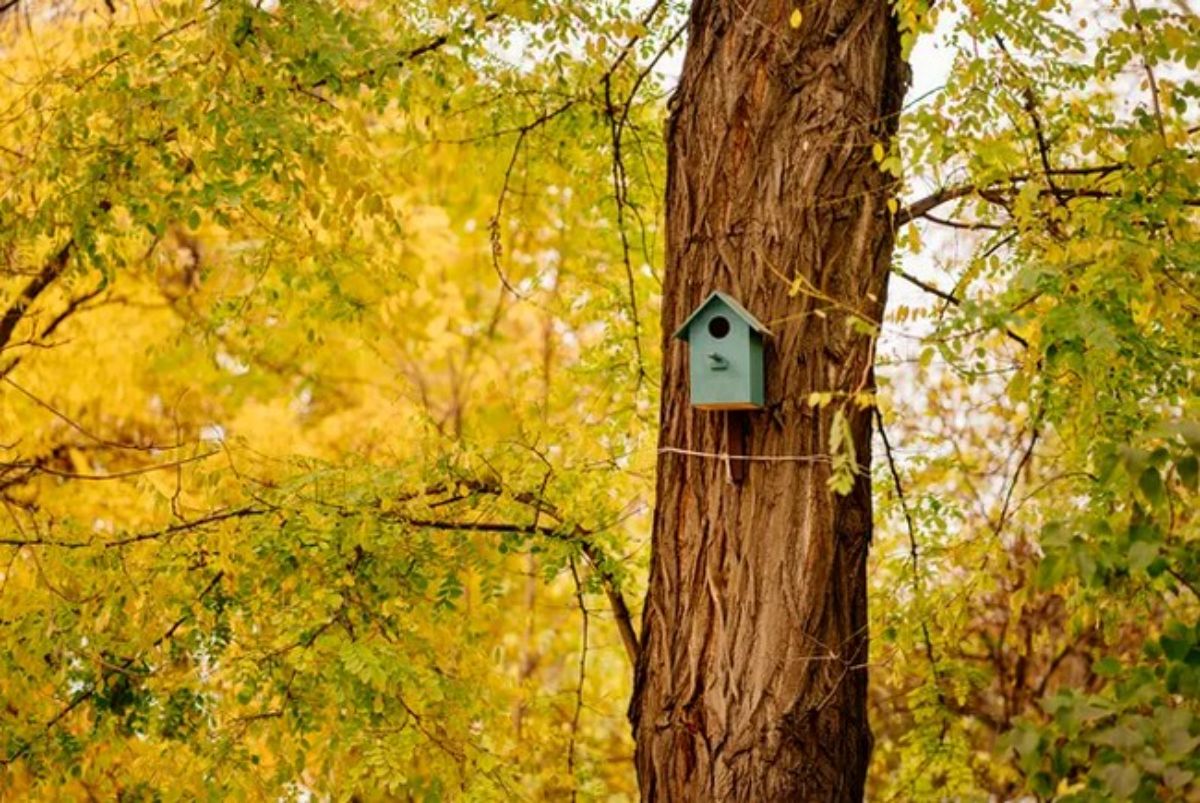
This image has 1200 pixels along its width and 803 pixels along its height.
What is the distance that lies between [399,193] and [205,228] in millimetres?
1098

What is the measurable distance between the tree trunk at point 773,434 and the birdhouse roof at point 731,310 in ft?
0.19

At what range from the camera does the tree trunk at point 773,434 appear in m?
3.10

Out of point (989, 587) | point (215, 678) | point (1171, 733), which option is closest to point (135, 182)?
point (215, 678)

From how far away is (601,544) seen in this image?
4.29 meters

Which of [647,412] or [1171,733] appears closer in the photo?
[1171,733]

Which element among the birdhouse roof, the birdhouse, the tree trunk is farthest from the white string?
the birdhouse roof

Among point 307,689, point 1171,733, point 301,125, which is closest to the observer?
point 1171,733

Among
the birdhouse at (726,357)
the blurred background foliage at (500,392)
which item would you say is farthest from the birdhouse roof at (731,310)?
the blurred background foliage at (500,392)

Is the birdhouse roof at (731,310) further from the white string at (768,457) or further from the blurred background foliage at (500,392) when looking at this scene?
the white string at (768,457)

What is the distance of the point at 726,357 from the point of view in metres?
3.10

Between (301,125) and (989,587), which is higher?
(301,125)

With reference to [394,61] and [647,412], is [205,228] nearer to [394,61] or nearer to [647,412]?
[647,412]

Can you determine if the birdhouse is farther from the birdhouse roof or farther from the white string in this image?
the white string

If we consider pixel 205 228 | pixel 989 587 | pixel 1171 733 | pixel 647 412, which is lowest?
pixel 1171 733
